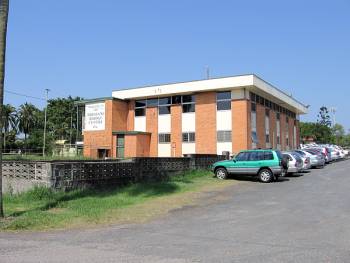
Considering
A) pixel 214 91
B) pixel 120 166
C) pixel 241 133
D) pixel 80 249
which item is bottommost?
pixel 80 249

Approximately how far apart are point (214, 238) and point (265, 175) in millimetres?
14414

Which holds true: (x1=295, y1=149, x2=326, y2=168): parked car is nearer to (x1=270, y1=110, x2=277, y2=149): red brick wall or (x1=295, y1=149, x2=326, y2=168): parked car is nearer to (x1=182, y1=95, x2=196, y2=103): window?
(x1=182, y1=95, x2=196, y2=103): window

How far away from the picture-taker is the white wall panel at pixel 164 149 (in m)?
44.2

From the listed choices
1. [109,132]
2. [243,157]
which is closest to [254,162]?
[243,157]

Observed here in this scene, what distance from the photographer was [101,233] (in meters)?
10.3

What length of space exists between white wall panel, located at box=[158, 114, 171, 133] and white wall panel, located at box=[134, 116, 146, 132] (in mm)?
1978

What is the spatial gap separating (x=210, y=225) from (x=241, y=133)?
29204 mm

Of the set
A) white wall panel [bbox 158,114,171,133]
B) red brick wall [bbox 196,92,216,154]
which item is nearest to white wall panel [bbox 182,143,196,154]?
red brick wall [bbox 196,92,216,154]

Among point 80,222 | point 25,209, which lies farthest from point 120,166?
point 80,222

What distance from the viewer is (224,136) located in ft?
134

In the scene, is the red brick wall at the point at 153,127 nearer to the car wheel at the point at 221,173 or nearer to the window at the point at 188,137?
the window at the point at 188,137

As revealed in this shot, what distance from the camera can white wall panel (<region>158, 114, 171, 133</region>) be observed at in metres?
44.3

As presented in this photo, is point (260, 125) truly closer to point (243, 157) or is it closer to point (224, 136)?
point (224, 136)

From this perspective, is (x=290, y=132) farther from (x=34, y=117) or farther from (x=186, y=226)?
(x=34, y=117)
